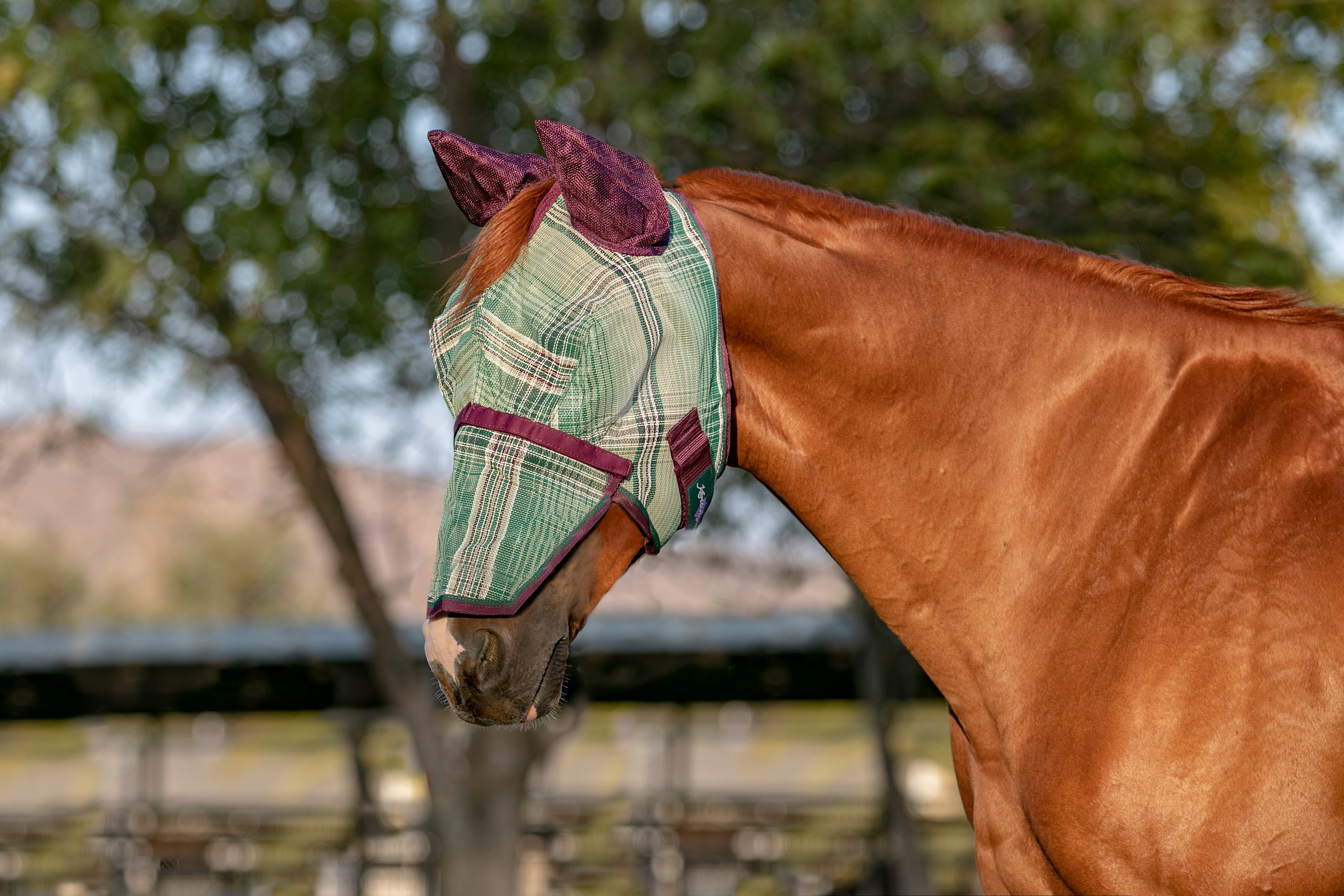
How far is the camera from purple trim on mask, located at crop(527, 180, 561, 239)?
1.90 meters

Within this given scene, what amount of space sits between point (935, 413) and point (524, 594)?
72 cm

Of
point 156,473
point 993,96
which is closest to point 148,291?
point 156,473

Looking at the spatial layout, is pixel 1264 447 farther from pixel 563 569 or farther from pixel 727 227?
pixel 563 569

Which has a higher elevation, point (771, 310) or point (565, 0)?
point (565, 0)

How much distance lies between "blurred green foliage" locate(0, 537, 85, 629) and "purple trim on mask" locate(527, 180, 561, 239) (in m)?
65.2

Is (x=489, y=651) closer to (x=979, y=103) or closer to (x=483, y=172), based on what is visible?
(x=483, y=172)

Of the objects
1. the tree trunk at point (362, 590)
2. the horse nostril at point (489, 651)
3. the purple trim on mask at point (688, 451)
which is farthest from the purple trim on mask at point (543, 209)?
the tree trunk at point (362, 590)

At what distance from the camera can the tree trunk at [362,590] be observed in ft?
25.7

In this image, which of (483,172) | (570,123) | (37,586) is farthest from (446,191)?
(37,586)

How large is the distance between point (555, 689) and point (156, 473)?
24.4 ft

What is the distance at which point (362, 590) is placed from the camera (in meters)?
8.26

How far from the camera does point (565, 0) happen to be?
7156 mm

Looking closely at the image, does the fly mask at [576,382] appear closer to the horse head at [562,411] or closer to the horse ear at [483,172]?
the horse head at [562,411]

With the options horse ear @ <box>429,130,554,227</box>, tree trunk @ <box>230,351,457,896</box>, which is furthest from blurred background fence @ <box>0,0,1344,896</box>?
horse ear @ <box>429,130,554,227</box>
